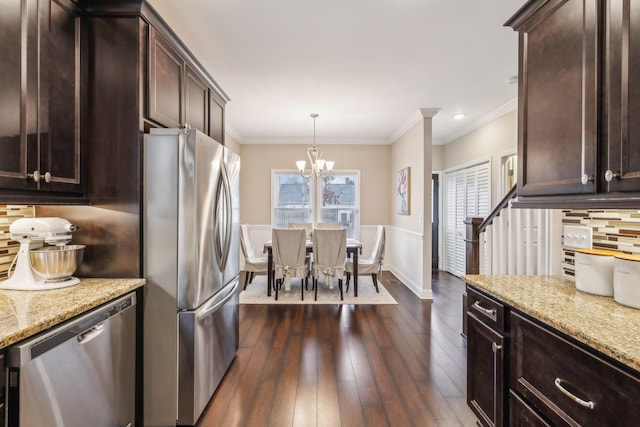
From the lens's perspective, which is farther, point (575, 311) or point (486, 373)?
point (486, 373)

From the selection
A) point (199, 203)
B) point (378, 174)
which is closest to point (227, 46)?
point (199, 203)

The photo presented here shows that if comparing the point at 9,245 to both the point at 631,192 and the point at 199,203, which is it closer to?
the point at 199,203

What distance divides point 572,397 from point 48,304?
6.68ft

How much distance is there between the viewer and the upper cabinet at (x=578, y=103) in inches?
44.2

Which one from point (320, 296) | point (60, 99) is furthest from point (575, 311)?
point (320, 296)

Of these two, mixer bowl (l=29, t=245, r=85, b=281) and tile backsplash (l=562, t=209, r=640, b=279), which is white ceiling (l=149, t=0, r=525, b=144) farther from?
mixer bowl (l=29, t=245, r=85, b=281)

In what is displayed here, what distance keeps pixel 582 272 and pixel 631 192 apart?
0.54 m

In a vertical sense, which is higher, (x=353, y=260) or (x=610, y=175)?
(x=610, y=175)

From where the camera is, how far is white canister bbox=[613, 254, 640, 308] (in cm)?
122

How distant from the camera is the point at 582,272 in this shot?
4.88 feet

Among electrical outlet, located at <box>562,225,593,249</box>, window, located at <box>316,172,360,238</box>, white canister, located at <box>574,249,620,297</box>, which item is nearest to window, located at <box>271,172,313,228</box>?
window, located at <box>316,172,360,238</box>

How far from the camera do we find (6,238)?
1658 millimetres

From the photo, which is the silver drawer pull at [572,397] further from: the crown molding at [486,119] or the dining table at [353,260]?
the crown molding at [486,119]

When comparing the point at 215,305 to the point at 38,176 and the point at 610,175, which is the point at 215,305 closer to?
the point at 38,176
